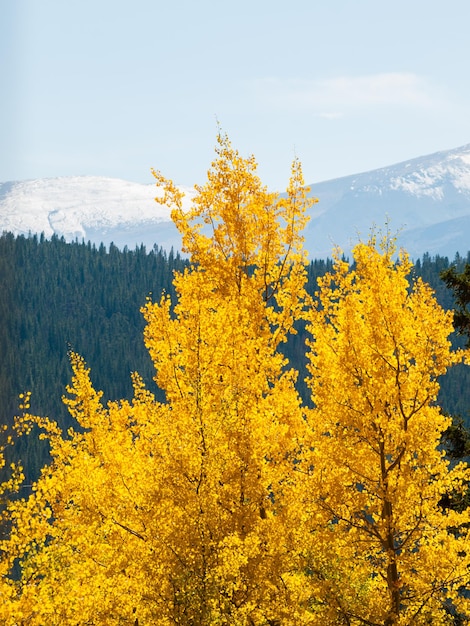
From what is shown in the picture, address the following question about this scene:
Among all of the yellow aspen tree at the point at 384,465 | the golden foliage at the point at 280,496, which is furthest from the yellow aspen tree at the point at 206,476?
the yellow aspen tree at the point at 384,465

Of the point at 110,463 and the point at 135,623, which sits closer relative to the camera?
the point at 135,623

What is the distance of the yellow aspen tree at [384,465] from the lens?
14.6 meters

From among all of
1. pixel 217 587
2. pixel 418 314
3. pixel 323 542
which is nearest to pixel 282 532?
pixel 323 542

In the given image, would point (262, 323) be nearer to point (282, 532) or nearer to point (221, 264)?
point (221, 264)

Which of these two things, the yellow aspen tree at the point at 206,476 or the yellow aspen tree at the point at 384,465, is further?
the yellow aspen tree at the point at 384,465

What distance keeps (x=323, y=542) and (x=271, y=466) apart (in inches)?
86.2

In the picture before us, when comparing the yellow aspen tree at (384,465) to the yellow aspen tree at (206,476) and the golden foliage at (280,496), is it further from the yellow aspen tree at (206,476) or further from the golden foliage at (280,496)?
the yellow aspen tree at (206,476)

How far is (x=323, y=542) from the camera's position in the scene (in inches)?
580

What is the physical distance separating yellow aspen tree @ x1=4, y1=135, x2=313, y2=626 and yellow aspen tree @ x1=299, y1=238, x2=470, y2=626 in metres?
0.91

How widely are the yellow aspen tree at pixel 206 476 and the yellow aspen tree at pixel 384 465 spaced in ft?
2.99

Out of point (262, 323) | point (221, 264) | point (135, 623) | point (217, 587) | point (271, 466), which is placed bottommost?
point (135, 623)

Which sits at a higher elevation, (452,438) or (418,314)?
(418,314)

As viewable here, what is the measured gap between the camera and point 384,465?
1502cm

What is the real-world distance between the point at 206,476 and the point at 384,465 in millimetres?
3586
